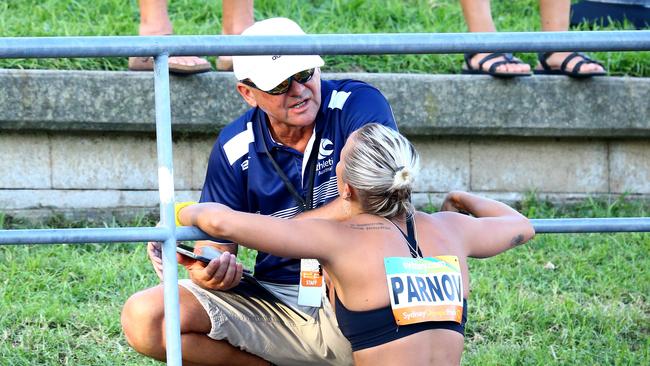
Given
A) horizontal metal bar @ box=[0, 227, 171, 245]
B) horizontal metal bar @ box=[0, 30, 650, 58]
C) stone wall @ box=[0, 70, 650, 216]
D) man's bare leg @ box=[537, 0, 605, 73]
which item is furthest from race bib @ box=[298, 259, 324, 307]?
man's bare leg @ box=[537, 0, 605, 73]

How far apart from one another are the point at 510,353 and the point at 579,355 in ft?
0.81

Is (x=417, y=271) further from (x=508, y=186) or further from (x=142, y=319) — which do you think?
(x=508, y=186)

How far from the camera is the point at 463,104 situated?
17.0ft

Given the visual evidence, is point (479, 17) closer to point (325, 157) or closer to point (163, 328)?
point (325, 157)

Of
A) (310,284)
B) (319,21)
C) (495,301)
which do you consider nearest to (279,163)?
(310,284)

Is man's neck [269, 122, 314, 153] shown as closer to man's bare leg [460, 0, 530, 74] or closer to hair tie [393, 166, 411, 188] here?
hair tie [393, 166, 411, 188]

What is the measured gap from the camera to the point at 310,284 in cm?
327

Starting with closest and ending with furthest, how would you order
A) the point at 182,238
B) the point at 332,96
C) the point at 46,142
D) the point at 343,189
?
the point at 182,238 → the point at 343,189 → the point at 332,96 → the point at 46,142

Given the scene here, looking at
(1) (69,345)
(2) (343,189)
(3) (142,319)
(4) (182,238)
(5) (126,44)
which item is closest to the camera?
(5) (126,44)

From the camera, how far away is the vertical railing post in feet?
8.49

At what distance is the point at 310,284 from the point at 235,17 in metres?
2.23

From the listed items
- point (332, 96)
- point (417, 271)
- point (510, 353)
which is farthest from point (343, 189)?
point (510, 353)

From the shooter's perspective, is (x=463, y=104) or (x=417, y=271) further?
(x=463, y=104)

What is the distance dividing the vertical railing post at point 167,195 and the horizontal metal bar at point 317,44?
0.23ft
